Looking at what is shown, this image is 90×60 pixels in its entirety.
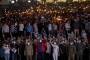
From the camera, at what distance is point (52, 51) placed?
30.5 meters

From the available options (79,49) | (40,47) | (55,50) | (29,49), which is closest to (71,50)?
(79,49)

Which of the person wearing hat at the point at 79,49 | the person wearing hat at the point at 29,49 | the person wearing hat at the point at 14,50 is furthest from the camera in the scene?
the person wearing hat at the point at 14,50

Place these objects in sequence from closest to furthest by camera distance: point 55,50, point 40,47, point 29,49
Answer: point 29,49, point 55,50, point 40,47

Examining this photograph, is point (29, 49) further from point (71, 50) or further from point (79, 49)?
point (79, 49)

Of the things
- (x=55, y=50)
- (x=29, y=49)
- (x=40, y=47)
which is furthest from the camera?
(x=40, y=47)

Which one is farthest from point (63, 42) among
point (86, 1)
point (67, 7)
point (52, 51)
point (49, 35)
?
point (86, 1)

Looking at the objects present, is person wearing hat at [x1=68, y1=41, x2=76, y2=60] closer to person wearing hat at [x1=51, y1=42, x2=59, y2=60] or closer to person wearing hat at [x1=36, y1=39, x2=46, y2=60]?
person wearing hat at [x1=51, y1=42, x2=59, y2=60]

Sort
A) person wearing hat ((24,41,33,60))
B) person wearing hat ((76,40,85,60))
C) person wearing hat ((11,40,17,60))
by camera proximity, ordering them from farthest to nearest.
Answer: person wearing hat ((11,40,17,60)) → person wearing hat ((76,40,85,60)) → person wearing hat ((24,41,33,60))

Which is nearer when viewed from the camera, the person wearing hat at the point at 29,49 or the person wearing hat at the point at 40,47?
the person wearing hat at the point at 29,49

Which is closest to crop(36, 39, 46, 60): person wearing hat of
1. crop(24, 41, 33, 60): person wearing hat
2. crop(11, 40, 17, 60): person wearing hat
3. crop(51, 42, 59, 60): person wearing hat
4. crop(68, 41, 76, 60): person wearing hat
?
crop(24, 41, 33, 60): person wearing hat

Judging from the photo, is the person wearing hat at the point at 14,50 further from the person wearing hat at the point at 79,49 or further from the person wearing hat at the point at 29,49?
the person wearing hat at the point at 79,49

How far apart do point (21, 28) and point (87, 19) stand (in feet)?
20.4

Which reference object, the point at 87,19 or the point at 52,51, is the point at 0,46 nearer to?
the point at 52,51

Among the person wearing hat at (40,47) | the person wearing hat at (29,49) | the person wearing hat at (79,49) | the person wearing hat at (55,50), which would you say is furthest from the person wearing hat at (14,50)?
the person wearing hat at (79,49)
